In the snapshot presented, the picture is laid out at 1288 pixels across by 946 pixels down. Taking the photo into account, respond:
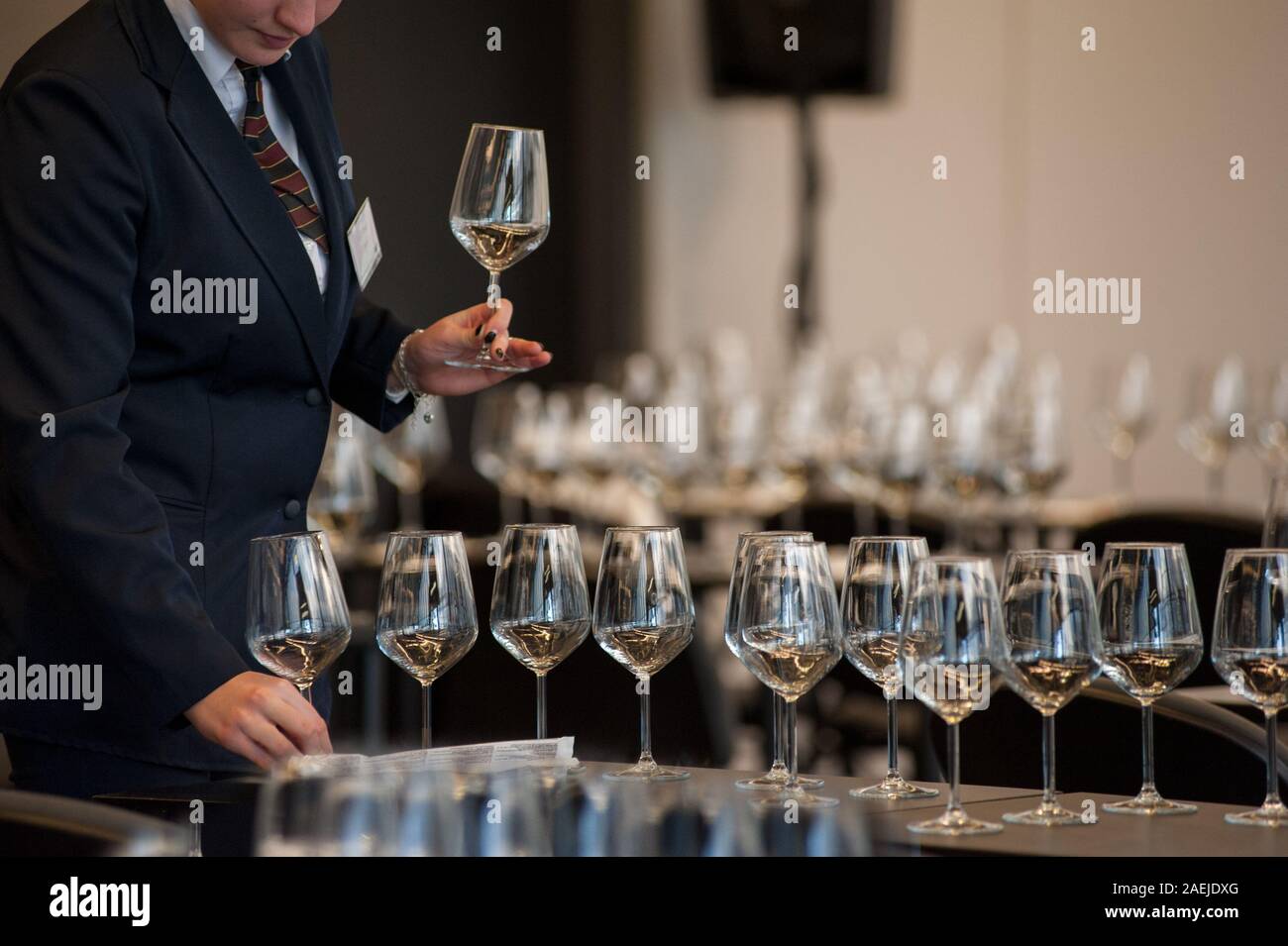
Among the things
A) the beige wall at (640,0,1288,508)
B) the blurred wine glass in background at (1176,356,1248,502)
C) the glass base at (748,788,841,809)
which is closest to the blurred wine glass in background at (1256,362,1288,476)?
the blurred wine glass in background at (1176,356,1248,502)

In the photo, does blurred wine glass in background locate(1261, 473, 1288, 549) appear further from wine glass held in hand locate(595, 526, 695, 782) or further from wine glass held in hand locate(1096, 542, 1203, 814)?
wine glass held in hand locate(595, 526, 695, 782)

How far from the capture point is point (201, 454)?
6.04 ft

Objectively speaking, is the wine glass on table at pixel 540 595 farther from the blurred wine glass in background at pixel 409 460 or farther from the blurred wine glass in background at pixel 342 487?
the blurred wine glass in background at pixel 409 460

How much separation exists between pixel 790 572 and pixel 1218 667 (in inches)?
13.3

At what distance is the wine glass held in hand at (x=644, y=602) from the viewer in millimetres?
1510

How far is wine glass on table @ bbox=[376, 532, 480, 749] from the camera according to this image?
1521 millimetres

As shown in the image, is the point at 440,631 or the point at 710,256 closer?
the point at 440,631

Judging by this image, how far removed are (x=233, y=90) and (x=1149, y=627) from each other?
1.15 m

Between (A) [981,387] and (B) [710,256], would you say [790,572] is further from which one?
(B) [710,256]

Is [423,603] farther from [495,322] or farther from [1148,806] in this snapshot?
[1148,806]

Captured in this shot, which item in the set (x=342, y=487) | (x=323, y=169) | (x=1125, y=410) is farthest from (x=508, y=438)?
(x=323, y=169)

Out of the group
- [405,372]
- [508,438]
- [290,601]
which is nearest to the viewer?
[290,601]

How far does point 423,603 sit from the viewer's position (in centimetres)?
152
